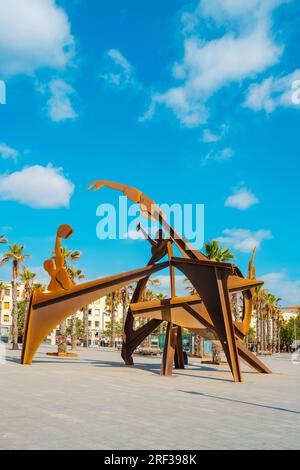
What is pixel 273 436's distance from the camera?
6.70 m

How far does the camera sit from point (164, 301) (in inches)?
727

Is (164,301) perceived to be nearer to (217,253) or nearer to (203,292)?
(203,292)

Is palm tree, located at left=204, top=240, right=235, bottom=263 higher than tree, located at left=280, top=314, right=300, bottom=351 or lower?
higher

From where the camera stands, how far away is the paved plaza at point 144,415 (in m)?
6.16

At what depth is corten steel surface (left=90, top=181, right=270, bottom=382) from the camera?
1603 centimetres

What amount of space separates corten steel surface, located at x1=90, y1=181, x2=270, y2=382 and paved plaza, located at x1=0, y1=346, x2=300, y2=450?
7.40 feet

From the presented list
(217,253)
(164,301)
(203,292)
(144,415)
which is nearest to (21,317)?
(217,253)

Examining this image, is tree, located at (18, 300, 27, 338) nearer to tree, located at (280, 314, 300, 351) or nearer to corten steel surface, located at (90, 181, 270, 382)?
tree, located at (280, 314, 300, 351)

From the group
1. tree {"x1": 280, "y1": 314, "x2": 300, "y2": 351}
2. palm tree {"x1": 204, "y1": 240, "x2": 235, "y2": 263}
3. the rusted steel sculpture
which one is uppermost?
palm tree {"x1": 204, "y1": 240, "x2": 235, "y2": 263}

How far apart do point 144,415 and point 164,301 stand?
1025 centimetres

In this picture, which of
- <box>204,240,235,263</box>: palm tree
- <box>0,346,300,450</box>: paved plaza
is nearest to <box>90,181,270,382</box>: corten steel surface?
<box>0,346,300,450</box>: paved plaza

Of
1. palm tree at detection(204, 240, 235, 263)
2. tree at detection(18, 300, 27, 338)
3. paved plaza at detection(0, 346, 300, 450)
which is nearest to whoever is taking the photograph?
paved plaza at detection(0, 346, 300, 450)

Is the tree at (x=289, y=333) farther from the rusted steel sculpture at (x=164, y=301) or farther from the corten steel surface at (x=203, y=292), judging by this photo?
the rusted steel sculpture at (x=164, y=301)
